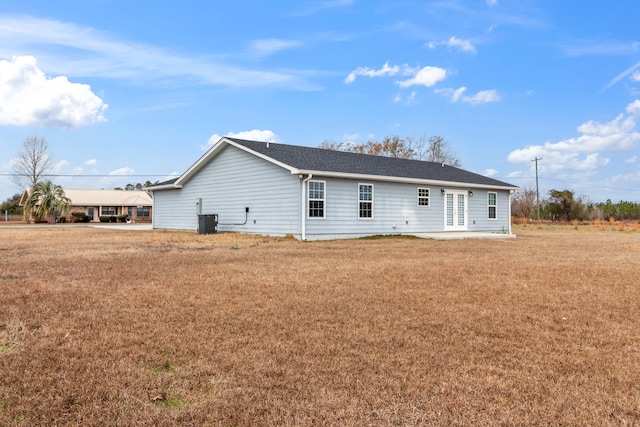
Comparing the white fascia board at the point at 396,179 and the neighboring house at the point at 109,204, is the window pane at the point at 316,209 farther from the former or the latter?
the neighboring house at the point at 109,204

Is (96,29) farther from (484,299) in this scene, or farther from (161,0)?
(484,299)

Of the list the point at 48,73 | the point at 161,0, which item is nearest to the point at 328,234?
the point at 161,0

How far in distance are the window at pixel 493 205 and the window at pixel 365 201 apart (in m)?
8.25

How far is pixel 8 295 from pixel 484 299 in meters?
6.52

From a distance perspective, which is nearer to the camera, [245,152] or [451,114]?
[245,152]

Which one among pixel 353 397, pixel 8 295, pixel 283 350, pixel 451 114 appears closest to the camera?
pixel 353 397

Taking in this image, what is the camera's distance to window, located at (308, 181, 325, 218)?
17219 millimetres

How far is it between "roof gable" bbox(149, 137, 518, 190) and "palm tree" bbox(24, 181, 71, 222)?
20836 mm

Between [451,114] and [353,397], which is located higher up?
[451,114]

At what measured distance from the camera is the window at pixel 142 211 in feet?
165

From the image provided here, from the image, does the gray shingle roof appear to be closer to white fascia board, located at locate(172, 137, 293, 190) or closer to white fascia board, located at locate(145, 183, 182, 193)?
white fascia board, located at locate(172, 137, 293, 190)

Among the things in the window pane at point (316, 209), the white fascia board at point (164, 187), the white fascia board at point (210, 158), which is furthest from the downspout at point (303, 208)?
the white fascia board at point (164, 187)

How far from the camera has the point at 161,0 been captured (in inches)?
521

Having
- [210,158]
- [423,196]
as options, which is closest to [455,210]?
[423,196]
